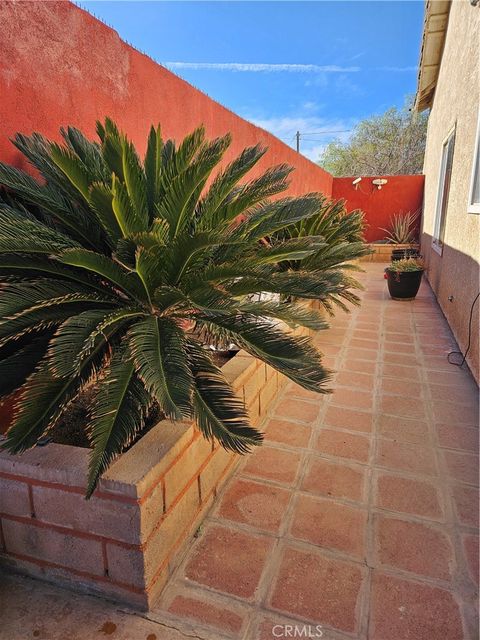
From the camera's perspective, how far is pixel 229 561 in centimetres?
167

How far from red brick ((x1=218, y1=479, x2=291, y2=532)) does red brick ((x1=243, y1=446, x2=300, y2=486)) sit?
9cm

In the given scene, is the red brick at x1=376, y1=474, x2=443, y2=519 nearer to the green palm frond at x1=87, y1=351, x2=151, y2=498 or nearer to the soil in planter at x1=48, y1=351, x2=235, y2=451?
the soil in planter at x1=48, y1=351, x2=235, y2=451

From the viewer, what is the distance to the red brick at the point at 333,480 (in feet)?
6.78

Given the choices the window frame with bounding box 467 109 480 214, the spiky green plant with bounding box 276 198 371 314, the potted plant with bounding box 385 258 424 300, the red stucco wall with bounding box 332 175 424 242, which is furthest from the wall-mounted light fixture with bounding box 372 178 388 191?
the window frame with bounding box 467 109 480 214

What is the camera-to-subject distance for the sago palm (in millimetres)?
1429

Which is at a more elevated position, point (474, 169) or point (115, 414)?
point (474, 169)

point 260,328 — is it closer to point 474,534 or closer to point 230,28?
point 474,534

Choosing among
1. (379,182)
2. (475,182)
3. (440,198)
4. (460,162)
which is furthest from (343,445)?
(379,182)

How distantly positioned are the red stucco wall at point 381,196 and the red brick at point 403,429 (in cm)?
1071

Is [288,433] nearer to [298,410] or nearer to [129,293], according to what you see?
[298,410]

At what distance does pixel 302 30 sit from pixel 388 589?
14.8m

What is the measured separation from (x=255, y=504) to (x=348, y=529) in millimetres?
435

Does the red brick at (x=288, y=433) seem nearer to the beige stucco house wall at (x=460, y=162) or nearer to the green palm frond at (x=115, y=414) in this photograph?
the green palm frond at (x=115, y=414)

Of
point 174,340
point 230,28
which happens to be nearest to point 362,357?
point 174,340
